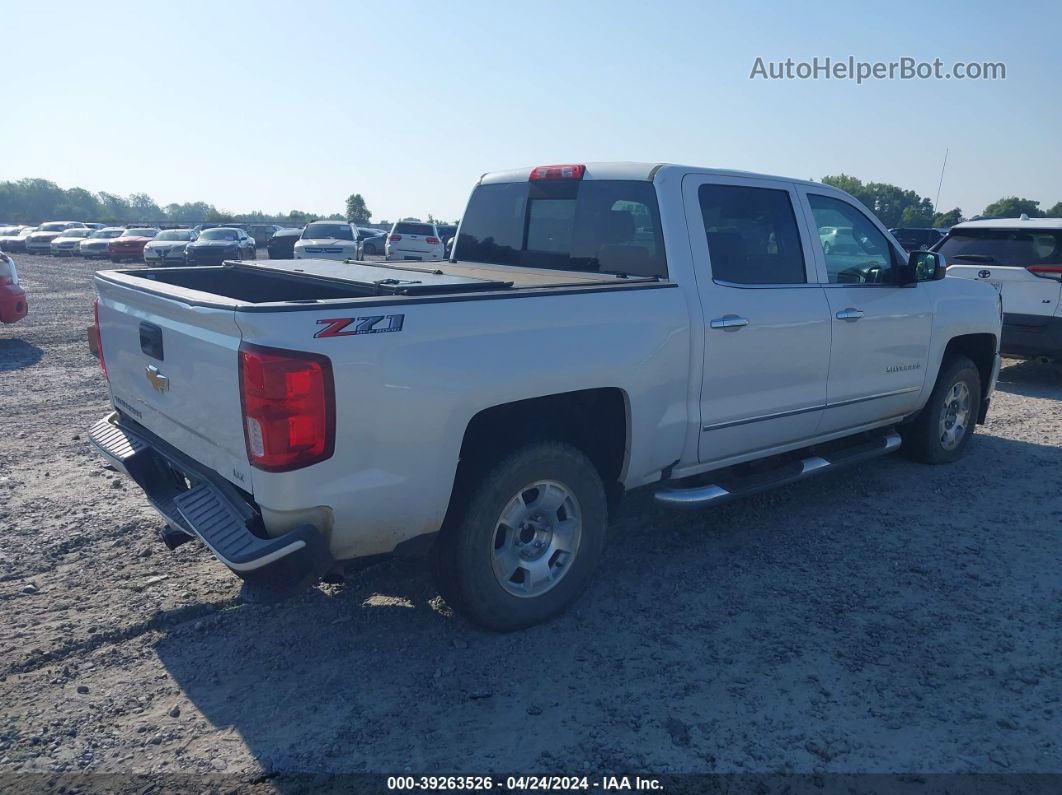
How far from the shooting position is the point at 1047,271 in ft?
27.8

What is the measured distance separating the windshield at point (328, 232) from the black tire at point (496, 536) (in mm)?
22270

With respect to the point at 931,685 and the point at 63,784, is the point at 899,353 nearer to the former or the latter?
the point at 931,685

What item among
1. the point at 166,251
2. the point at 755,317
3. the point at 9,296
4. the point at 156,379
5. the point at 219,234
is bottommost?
the point at 166,251

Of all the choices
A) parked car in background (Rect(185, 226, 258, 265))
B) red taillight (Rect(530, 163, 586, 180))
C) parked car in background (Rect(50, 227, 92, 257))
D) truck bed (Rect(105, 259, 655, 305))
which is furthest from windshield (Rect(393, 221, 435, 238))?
parked car in background (Rect(50, 227, 92, 257))

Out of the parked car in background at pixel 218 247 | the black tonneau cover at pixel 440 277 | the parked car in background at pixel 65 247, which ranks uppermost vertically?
the black tonneau cover at pixel 440 277

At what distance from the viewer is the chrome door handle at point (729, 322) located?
400cm

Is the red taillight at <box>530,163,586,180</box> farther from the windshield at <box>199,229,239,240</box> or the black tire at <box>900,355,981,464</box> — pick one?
the windshield at <box>199,229,239,240</box>

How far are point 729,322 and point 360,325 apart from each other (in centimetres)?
200

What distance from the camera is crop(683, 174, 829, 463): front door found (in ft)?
13.4

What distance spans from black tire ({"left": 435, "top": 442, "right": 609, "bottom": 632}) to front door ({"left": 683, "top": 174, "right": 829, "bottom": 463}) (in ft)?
2.69

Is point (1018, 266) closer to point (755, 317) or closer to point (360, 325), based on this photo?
point (755, 317)

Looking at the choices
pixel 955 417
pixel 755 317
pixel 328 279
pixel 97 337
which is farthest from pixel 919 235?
pixel 97 337

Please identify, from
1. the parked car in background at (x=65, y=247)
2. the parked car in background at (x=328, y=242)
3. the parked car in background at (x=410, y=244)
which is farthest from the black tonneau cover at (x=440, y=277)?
the parked car in background at (x=65, y=247)

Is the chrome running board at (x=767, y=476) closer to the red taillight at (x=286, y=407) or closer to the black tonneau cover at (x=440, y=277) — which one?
the black tonneau cover at (x=440, y=277)
